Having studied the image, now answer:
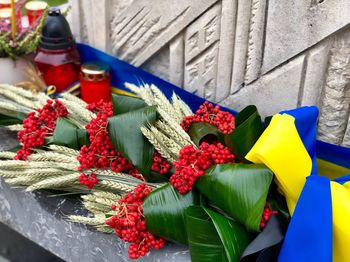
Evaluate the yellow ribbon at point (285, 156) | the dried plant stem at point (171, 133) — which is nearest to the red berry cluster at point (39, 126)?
the dried plant stem at point (171, 133)

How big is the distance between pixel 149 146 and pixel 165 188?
18 centimetres

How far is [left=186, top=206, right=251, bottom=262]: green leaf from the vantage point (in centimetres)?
135

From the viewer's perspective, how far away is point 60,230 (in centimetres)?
175

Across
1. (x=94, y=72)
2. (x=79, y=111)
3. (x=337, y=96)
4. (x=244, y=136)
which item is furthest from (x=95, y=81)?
(x=337, y=96)

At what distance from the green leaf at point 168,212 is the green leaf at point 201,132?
0.22 metres

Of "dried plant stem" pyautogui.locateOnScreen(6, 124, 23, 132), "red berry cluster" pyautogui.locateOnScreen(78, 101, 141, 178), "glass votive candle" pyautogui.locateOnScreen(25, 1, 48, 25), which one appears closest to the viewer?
"red berry cluster" pyautogui.locateOnScreen(78, 101, 141, 178)

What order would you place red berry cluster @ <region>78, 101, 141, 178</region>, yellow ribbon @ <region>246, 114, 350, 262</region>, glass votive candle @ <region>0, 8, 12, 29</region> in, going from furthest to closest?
glass votive candle @ <region>0, 8, 12, 29</region>
red berry cluster @ <region>78, 101, 141, 178</region>
yellow ribbon @ <region>246, 114, 350, 262</region>

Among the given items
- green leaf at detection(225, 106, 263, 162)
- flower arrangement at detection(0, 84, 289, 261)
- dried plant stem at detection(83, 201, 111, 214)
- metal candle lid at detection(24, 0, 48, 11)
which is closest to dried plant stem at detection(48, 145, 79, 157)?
flower arrangement at detection(0, 84, 289, 261)

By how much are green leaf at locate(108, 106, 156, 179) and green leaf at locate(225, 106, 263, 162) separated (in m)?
0.25

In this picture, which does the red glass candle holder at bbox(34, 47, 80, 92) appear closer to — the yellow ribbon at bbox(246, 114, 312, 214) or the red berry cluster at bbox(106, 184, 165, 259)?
the red berry cluster at bbox(106, 184, 165, 259)

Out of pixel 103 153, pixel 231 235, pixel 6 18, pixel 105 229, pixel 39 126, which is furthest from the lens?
pixel 6 18

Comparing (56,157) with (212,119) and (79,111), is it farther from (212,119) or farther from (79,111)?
(212,119)

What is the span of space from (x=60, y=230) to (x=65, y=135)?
316mm

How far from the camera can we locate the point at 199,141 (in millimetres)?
1665
